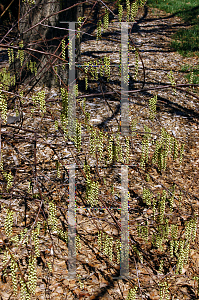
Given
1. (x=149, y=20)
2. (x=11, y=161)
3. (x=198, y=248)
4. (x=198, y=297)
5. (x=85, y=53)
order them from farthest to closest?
(x=149, y=20)
(x=85, y=53)
(x=11, y=161)
(x=198, y=248)
(x=198, y=297)

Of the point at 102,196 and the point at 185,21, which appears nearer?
the point at 102,196

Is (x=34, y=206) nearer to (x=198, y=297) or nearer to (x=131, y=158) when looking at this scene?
(x=131, y=158)

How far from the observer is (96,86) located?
549 centimetres

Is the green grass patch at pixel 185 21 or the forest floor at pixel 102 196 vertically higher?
the green grass patch at pixel 185 21

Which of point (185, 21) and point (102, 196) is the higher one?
point (185, 21)

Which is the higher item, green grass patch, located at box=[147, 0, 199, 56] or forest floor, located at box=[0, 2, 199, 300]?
green grass patch, located at box=[147, 0, 199, 56]

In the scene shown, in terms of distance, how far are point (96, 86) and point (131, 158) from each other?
2006 millimetres

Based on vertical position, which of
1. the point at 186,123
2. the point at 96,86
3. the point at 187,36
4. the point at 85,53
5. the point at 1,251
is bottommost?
the point at 1,251

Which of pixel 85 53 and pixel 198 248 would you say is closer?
pixel 198 248

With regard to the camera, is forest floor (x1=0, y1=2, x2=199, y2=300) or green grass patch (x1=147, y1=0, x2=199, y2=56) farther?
green grass patch (x1=147, y1=0, x2=199, y2=56)

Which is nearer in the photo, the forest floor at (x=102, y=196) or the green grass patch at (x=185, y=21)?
the forest floor at (x=102, y=196)

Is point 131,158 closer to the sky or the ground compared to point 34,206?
closer to the sky

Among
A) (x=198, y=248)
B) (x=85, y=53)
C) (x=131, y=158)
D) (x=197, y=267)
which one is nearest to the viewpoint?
(x=197, y=267)

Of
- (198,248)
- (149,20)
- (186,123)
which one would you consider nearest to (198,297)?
(198,248)
